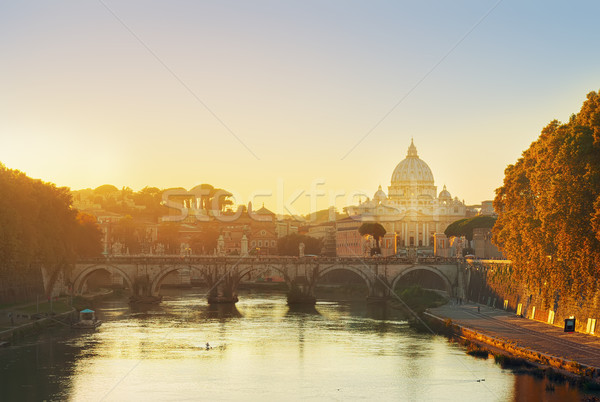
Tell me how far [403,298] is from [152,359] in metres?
41.1

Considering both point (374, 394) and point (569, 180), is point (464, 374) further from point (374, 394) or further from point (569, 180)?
point (569, 180)

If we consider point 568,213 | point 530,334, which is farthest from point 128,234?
point 568,213

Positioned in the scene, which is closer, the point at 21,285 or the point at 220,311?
the point at 21,285

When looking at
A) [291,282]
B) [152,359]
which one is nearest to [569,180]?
[152,359]

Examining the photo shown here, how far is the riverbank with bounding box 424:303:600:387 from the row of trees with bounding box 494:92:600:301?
2.48 metres

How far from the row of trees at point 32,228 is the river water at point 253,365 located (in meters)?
5.72

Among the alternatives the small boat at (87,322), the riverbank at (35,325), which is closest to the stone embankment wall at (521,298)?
the small boat at (87,322)

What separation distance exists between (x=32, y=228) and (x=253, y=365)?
2318 centimetres

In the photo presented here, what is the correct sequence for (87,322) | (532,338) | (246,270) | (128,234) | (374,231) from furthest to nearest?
(374,231), (128,234), (246,270), (87,322), (532,338)

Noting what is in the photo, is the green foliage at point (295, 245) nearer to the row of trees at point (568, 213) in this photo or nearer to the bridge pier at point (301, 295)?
the bridge pier at point (301, 295)

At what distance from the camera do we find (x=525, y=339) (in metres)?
46.0

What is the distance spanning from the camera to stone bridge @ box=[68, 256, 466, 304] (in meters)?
85.9

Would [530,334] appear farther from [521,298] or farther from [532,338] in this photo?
[521,298]

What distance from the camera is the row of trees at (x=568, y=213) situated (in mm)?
40562
